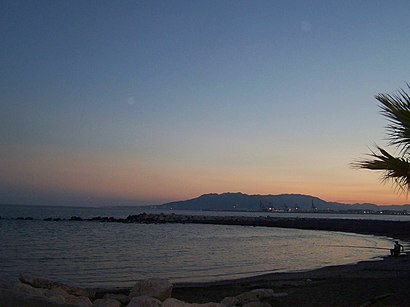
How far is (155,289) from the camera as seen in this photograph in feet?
36.4

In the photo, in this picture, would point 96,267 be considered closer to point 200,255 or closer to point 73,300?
point 200,255

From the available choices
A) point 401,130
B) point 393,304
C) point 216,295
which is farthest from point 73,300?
point 401,130

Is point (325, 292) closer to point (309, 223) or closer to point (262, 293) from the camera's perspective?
point (262, 293)

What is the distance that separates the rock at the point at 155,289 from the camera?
433 inches

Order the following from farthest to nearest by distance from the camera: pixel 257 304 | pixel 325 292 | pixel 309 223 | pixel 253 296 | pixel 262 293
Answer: pixel 309 223 < pixel 325 292 < pixel 262 293 < pixel 253 296 < pixel 257 304

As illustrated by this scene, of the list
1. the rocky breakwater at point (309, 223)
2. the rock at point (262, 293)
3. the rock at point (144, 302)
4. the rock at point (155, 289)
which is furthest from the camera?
the rocky breakwater at point (309, 223)

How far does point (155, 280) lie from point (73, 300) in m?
1.97

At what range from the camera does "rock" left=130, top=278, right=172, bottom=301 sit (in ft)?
36.1

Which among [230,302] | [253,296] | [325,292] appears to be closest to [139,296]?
[230,302]

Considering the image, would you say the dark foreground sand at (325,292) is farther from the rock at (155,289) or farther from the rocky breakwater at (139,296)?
the rock at (155,289)

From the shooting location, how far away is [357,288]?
12.6 metres

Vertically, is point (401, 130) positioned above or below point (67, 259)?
above

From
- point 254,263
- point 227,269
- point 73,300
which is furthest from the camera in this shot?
point 254,263

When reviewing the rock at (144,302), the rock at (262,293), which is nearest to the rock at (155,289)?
the rock at (144,302)
